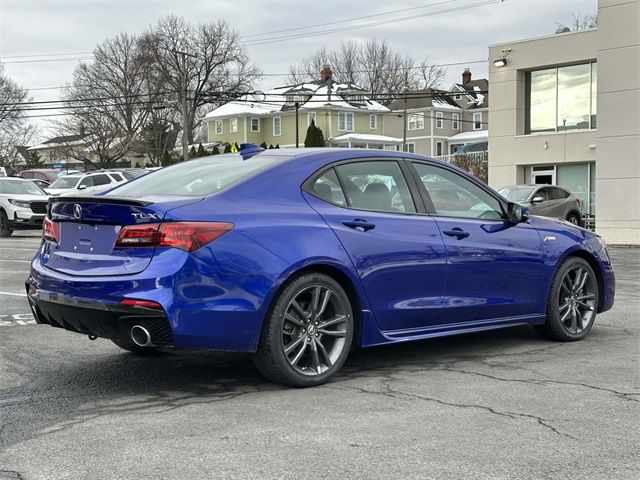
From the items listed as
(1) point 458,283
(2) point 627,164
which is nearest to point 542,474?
(1) point 458,283

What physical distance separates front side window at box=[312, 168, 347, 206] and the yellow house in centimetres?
6213

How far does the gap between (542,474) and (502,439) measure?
48 cm

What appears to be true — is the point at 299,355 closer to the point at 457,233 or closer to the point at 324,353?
the point at 324,353

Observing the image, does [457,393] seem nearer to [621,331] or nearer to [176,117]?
[621,331]

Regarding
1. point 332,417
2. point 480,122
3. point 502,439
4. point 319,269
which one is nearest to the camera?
point 502,439

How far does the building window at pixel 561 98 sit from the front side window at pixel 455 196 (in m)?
24.2

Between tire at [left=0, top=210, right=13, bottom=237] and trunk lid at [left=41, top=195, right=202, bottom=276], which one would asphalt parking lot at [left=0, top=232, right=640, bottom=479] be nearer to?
trunk lid at [left=41, top=195, right=202, bottom=276]

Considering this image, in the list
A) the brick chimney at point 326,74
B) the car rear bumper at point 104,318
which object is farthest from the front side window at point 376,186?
the brick chimney at point 326,74

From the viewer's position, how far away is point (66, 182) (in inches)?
1113

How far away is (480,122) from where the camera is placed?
264ft

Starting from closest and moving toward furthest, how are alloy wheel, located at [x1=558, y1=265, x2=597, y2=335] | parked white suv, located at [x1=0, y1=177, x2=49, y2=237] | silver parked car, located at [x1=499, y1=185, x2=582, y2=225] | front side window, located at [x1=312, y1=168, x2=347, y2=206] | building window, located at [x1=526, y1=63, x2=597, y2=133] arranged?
front side window, located at [x1=312, y1=168, x2=347, y2=206]
alloy wheel, located at [x1=558, y1=265, x2=597, y2=335]
silver parked car, located at [x1=499, y1=185, x2=582, y2=225]
parked white suv, located at [x1=0, y1=177, x2=49, y2=237]
building window, located at [x1=526, y1=63, x2=597, y2=133]

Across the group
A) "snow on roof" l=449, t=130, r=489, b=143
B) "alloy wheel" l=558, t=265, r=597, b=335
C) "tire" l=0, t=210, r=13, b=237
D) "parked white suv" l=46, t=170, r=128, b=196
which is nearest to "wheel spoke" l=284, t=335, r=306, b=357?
"alloy wheel" l=558, t=265, r=597, b=335

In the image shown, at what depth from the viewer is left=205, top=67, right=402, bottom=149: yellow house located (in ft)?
225

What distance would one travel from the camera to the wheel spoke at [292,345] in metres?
4.82
